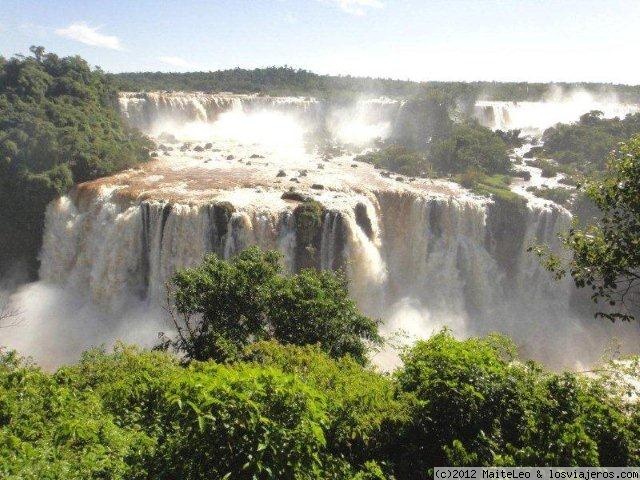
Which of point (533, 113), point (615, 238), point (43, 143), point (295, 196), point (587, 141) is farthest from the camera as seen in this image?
point (533, 113)

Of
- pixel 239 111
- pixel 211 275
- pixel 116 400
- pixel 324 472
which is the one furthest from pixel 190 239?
pixel 239 111

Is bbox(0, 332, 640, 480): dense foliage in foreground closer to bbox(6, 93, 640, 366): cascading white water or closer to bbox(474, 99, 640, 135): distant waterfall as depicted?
bbox(6, 93, 640, 366): cascading white water

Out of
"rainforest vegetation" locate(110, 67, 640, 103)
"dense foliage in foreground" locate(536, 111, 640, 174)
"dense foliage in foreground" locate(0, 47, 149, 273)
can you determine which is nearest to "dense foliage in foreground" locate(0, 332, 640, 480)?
"dense foliage in foreground" locate(0, 47, 149, 273)

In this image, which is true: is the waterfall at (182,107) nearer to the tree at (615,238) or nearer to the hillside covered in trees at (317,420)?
the hillside covered in trees at (317,420)

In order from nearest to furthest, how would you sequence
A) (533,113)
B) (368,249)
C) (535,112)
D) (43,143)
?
(368,249), (43,143), (533,113), (535,112)

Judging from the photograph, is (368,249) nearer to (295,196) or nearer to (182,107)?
(295,196)

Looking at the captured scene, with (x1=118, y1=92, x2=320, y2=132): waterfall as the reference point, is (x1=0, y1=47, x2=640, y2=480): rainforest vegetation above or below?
below

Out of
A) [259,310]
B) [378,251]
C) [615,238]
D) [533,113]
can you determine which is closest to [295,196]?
[378,251]
